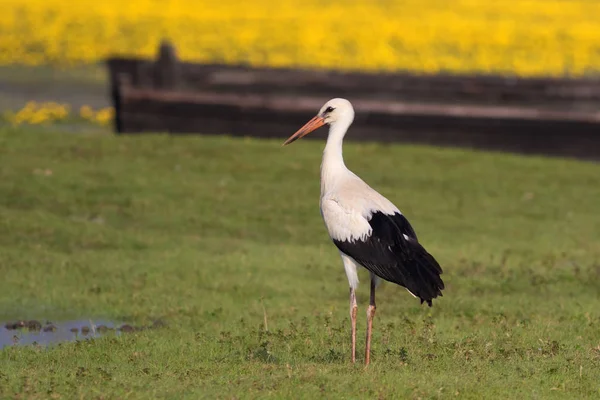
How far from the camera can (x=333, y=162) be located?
36.9 ft

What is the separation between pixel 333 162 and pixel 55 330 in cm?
351

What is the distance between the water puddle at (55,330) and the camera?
12383 millimetres

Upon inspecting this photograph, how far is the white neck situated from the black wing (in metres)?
0.76

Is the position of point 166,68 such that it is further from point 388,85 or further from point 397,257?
point 397,257

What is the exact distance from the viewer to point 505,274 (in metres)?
15.3

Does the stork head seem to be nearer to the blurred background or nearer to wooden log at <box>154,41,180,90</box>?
wooden log at <box>154,41,180,90</box>

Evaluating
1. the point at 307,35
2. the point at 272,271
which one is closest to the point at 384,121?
the point at 272,271

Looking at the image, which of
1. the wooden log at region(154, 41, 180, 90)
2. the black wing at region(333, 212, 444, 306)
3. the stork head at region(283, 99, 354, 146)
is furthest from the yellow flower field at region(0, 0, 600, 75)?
the black wing at region(333, 212, 444, 306)

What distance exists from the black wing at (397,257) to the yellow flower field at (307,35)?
2367 cm

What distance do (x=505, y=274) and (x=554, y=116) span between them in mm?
8420

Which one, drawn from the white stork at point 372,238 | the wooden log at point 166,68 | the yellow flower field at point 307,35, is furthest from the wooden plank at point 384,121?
the white stork at point 372,238

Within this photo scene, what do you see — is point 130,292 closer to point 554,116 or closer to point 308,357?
point 308,357

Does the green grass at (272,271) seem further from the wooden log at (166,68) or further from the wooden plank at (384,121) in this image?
the wooden log at (166,68)

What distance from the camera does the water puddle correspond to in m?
12.4
